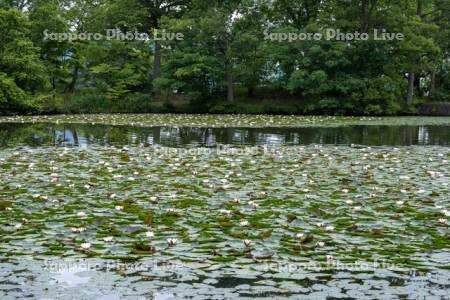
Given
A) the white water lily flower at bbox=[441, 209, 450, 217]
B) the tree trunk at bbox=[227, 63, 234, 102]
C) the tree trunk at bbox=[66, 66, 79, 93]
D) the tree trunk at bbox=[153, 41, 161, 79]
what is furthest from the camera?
the tree trunk at bbox=[66, 66, 79, 93]

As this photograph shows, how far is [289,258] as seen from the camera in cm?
610

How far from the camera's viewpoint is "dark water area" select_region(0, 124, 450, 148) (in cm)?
1808

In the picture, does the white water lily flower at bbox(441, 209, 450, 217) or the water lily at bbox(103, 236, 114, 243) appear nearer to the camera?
the water lily at bbox(103, 236, 114, 243)

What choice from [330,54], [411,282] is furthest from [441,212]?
[330,54]

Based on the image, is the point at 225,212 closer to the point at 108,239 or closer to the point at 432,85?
the point at 108,239

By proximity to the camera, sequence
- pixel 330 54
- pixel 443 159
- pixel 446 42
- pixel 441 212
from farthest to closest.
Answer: pixel 446 42 → pixel 330 54 → pixel 443 159 → pixel 441 212

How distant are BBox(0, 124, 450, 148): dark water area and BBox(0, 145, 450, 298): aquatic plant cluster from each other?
15.1 ft

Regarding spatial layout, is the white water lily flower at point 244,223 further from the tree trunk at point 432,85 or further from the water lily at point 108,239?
the tree trunk at point 432,85

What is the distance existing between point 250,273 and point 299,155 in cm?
935

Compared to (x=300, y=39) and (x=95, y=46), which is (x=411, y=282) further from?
(x=95, y=46)

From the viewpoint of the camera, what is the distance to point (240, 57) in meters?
38.3

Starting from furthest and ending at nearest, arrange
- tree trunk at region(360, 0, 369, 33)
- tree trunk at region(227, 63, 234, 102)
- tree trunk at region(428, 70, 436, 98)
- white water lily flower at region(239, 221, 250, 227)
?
tree trunk at region(428, 70, 436, 98) < tree trunk at region(360, 0, 369, 33) < tree trunk at region(227, 63, 234, 102) < white water lily flower at region(239, 221, 250, 227)

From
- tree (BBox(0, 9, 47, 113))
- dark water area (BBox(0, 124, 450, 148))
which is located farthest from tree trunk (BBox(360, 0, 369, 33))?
tree (BBox(0, 9, 47, 113))

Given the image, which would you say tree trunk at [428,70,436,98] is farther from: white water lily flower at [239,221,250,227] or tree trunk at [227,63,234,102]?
white water lily flower at [239,221,250,227]
